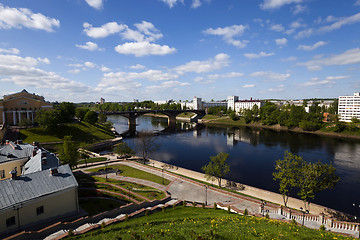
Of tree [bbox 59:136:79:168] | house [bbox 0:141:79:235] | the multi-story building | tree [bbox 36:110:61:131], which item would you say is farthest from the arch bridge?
house [bbox 0:141:79:235]

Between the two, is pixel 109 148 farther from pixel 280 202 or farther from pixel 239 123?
Result: pixel 239 123

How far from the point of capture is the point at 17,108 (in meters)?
71.8

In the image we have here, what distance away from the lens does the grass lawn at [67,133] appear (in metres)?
60.4

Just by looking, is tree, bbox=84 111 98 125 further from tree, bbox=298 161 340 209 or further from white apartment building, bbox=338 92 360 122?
white apartment building, bbox=338 92 360 122

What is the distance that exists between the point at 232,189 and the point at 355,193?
21109mm

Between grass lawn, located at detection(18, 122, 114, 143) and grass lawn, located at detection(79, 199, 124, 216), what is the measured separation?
45702 mm

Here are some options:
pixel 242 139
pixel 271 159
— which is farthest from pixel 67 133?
pixel 242 139

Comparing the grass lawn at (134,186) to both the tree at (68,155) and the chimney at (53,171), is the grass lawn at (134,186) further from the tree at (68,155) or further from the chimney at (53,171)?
the chimney at (53,171)

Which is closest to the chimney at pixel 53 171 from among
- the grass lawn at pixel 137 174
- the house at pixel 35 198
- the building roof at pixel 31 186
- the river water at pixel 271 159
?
the house at pixel 35 198

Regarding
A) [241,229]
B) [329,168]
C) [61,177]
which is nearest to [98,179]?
[61,177]

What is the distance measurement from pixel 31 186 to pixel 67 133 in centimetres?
5385

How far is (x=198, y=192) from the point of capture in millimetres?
28203

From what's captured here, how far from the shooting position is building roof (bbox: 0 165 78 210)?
1688 centimetres

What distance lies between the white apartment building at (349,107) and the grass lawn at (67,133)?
404 ft
